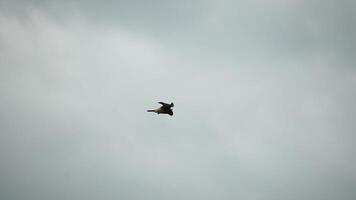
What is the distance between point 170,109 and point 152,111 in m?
1.50

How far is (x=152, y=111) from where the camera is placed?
41.8 meters

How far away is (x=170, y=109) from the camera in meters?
41.5
